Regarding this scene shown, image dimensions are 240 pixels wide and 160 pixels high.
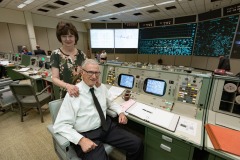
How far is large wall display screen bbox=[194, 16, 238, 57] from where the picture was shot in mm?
4825

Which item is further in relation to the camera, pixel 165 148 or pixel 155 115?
pixel 155 115

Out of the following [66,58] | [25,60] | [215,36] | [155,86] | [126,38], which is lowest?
[155,86]

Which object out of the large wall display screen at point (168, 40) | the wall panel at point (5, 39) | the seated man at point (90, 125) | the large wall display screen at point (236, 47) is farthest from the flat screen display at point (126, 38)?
the seated man at point (90, 125)

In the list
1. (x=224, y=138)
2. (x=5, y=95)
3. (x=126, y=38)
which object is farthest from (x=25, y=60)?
(x=126, y=38)

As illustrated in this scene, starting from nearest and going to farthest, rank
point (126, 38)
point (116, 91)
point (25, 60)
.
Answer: point (116, 91) → point (25, 60) → point (126, 38)

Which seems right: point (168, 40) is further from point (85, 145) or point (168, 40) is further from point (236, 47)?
point (85, 145)

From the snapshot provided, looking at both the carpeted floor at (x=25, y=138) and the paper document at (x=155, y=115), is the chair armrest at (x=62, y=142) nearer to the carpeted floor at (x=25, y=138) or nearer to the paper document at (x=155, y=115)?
the paper document at (x=155, y=115)

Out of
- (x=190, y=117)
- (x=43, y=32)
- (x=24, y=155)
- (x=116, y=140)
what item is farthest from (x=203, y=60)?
(x=43, y=32)

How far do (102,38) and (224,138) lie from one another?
9.39m

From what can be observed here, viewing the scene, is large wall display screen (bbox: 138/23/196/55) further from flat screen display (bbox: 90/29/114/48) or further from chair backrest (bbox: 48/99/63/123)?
chair backrest (bbox: 48/99/63/123)

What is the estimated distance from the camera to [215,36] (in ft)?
17.8

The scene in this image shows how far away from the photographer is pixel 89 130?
3.90 ft

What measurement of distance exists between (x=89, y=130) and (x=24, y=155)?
1266 millimetres

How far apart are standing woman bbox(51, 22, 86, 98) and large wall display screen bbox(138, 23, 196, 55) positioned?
712 cm
